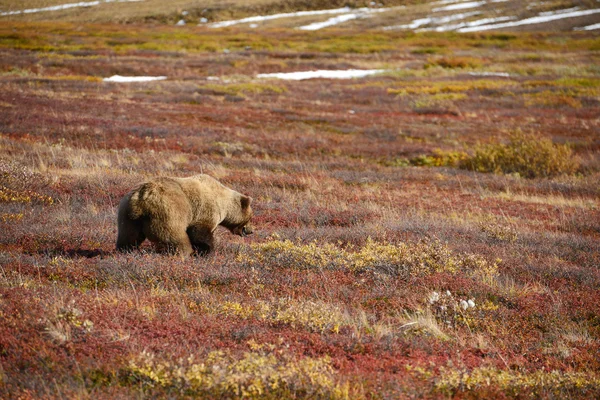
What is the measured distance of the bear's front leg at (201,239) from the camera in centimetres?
732

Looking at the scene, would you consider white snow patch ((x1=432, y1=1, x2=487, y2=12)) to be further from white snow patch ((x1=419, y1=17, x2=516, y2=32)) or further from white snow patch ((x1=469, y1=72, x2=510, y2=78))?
white snow patch ((x1=469, y1=72, x2=510, y2=78))

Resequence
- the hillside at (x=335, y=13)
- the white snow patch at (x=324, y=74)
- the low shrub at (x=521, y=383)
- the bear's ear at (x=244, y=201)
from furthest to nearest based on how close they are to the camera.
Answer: the hillside at (x=335, y=13)
the white snow patch at (x=324, y=74)
the bear's ear at (x=244, y=201)
the low shrub at (x=521, y=383)

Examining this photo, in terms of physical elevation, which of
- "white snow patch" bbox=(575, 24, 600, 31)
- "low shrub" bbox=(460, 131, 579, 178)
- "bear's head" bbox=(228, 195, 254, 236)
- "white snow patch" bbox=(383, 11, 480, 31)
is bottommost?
"low shrub" bbox=(460, 131, 579, 178)

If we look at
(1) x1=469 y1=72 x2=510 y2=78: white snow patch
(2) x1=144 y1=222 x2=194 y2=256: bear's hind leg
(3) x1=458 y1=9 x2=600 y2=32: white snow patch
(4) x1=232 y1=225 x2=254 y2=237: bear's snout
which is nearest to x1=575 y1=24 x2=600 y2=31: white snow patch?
(3) x1=458 y1=9 x2=600 y2=32: white snow patch

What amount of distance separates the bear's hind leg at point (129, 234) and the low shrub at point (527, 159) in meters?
16.5

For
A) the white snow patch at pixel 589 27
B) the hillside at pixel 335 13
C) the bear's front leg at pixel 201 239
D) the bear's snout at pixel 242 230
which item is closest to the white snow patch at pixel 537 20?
the hillside at pixel 335 13

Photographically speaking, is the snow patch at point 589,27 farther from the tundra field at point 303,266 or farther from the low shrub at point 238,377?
the low shrub at point 238,377

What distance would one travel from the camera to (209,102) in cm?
3331

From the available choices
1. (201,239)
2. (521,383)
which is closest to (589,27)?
(201,239)

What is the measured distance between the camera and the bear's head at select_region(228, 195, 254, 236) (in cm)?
866

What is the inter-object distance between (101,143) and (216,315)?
15120 mm

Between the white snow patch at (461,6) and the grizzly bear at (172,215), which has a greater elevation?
the white snow patch at (461,6)

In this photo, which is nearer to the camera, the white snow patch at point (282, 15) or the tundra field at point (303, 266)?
the tundra field at point (303, 266)

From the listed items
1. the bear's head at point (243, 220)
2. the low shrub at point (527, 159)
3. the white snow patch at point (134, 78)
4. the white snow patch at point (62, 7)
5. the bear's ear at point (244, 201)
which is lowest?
the low shrub at point (527, 159)
